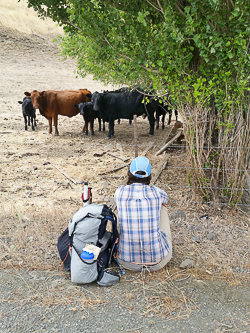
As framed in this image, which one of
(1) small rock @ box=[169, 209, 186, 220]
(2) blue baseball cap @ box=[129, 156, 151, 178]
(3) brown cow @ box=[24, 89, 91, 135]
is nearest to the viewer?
(2) blue baseball cap @ box=[129, 156, 151, 178]

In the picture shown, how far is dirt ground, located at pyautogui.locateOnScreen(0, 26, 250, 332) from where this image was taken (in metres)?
4.21

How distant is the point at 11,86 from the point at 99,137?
10731 mm

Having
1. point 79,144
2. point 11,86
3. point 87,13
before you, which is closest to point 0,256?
point 87,13

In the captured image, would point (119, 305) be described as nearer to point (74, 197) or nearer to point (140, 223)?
point (140, 223)

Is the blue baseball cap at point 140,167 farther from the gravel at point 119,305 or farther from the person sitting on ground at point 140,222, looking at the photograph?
the gravel at point 119,305

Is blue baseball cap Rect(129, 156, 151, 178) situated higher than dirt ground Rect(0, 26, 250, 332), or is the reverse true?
blue baseball cap Rect(129, 156, 151, 178)

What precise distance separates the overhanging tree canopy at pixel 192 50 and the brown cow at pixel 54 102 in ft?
20.6

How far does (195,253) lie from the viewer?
4.33 metres

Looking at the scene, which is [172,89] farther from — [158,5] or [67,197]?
[67,197]

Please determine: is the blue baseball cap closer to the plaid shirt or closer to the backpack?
the plaid shirt

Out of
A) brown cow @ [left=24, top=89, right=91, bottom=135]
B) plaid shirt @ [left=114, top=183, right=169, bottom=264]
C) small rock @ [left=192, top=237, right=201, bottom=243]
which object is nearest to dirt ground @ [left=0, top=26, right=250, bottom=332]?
small rock @ [left=192, top=237, right=201, bottom=243]

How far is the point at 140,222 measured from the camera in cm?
368

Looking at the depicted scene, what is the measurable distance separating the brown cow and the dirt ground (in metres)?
Answer: 0.75

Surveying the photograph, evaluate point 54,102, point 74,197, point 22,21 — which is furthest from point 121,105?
point 22,21
